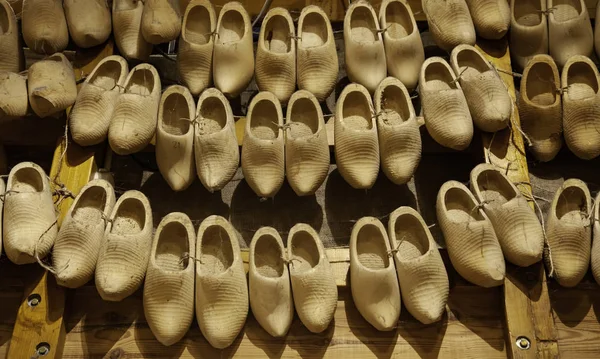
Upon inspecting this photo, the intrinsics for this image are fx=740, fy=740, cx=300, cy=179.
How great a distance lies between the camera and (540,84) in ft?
7.30

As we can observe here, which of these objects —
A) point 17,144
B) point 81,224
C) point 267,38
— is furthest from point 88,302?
point 267,38

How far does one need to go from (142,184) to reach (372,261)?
748 mm

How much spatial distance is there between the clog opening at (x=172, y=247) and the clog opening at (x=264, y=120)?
36cm

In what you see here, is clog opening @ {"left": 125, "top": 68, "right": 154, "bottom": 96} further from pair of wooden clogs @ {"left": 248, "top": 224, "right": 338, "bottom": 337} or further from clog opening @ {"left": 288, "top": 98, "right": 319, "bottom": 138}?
pair of wooden clogs @ {"left": 248, "top": 224, "right": 338, "bottom": 337}

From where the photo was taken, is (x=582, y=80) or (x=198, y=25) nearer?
(x=582, y=80)

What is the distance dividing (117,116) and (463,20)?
1.07 metres

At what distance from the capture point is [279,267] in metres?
1.92

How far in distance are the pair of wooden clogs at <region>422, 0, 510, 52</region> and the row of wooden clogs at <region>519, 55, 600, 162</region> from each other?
165 millimetres

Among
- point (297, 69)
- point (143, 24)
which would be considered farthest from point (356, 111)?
point (143, 24)

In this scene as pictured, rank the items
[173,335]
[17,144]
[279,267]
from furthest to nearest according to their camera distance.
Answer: [17,144]
[279,267]
[173,335]

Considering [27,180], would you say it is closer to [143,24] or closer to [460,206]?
[143,24]

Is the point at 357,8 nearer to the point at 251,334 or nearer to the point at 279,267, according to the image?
the point at 279,267

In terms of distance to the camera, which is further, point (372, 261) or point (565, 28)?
point (565, 28)

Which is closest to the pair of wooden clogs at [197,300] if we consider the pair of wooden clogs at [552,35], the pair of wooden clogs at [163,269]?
the pair of wooden clogs at [163,269]
